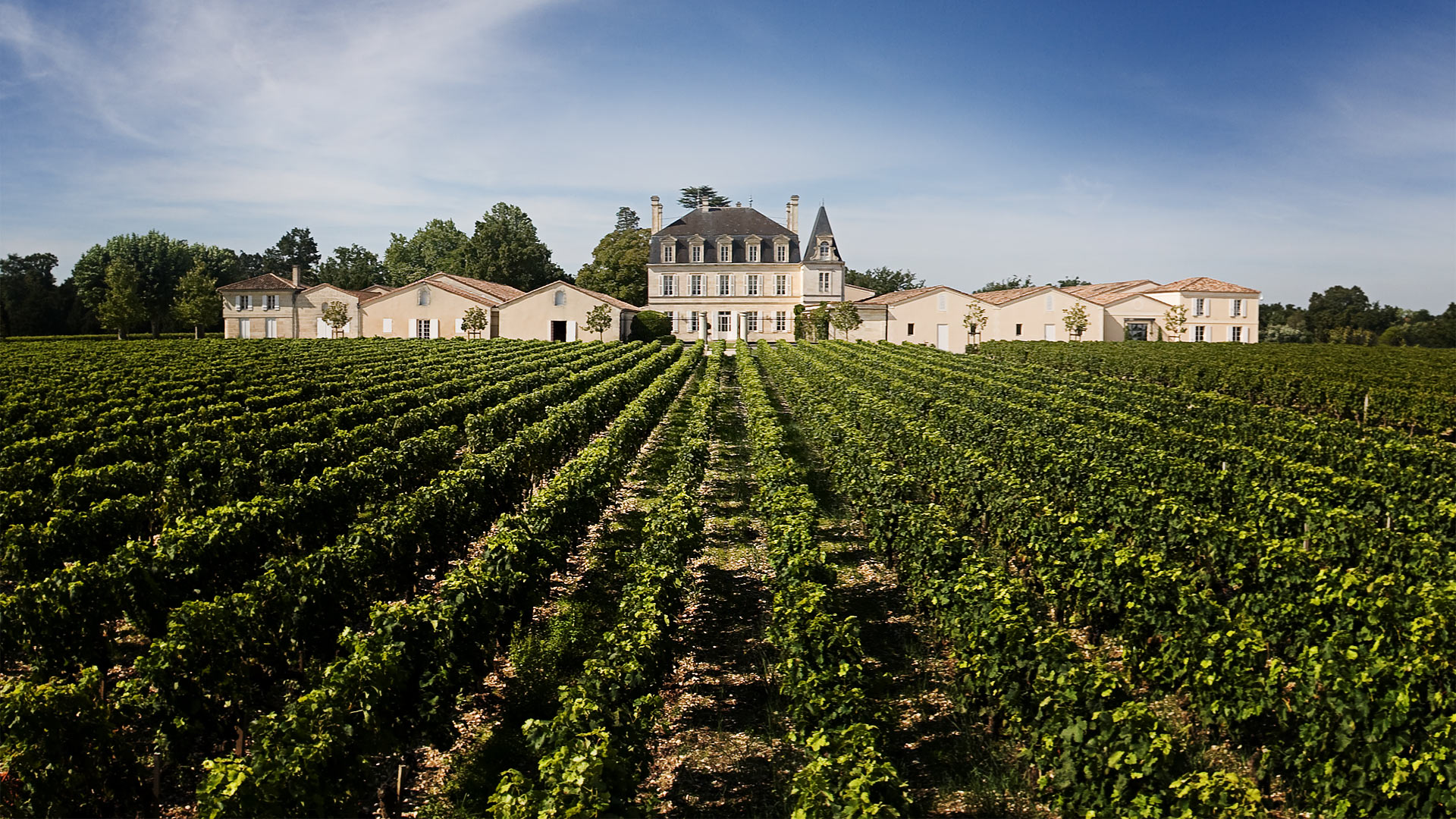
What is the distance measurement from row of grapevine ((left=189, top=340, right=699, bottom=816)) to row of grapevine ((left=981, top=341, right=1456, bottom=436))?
24847 millimetres

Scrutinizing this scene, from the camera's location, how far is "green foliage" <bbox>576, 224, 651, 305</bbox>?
78062 mm

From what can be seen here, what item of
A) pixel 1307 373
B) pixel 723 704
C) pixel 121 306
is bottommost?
pixel 723 704

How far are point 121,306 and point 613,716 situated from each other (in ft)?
257

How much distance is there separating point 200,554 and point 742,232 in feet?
206

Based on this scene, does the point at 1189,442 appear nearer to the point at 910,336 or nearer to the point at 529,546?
the point at 529,546

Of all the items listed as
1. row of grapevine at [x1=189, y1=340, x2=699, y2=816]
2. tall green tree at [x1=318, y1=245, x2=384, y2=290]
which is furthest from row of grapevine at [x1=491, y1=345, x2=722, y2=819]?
tall green tree at [x1=318, y1=245, x2=384, y2=290]

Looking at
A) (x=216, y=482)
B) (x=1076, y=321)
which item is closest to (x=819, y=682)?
(x=216, y=482)

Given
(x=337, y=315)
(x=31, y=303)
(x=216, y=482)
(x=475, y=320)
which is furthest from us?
(x=31, y=303)

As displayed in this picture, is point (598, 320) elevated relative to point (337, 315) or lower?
lower

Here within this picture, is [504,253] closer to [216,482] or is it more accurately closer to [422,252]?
[422,252]

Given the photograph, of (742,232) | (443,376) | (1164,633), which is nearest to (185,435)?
(443,376)

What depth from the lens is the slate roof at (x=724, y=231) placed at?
219 feet

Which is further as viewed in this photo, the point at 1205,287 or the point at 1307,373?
the point at 1205,287

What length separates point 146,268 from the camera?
265 feet
